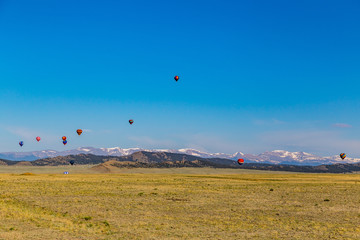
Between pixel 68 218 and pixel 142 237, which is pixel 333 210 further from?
pixel 68 218

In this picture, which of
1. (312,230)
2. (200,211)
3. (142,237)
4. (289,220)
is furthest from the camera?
(200,211)

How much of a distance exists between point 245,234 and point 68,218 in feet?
48.9

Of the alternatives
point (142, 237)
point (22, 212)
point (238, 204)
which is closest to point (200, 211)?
point (238, 204)

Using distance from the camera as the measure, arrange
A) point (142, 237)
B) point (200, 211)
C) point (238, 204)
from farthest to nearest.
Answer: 1. point (238, 204)
2. point (200, 211)
3. point (142, 237)

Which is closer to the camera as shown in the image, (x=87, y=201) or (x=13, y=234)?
(x=13, y=234)

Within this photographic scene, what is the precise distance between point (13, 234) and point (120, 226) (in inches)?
289

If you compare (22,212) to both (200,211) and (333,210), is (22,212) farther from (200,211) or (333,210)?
(333,210)

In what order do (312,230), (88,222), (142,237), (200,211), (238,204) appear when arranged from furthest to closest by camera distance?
(238,204) → (200,211) → (88,222) → (312,230) → (142,237)

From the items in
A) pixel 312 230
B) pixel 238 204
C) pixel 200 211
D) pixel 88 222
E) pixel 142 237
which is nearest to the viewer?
pixel 142 237

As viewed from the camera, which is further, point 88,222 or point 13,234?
point 88,222

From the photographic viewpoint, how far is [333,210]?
38188 mm

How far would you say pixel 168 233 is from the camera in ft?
83.5

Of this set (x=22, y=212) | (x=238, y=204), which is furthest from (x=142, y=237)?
(x=238, y=204)

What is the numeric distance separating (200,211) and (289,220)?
342 inches
